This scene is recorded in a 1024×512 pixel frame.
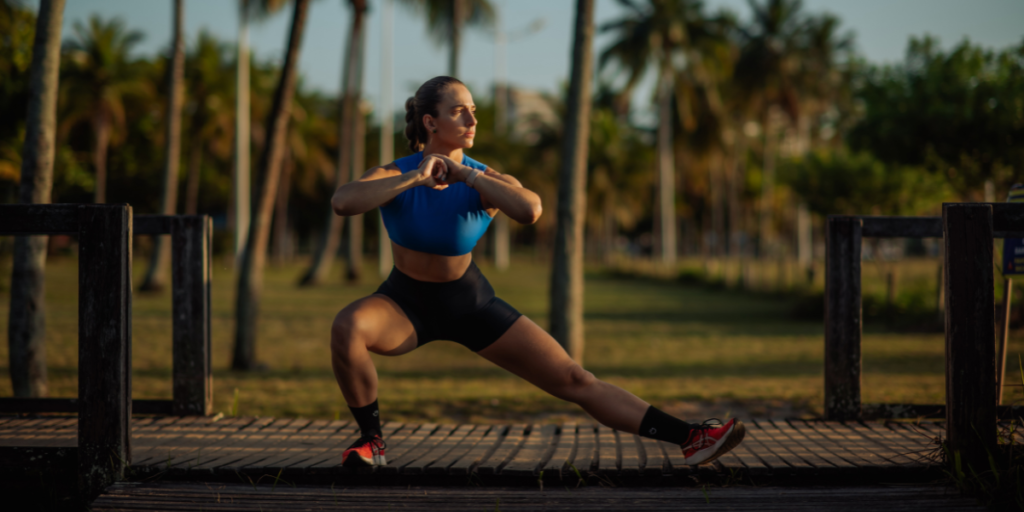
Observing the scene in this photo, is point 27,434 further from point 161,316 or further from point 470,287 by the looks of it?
point 161,316

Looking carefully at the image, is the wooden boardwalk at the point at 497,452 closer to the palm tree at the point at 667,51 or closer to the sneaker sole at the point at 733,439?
the sneaker sole at the point at 733,439

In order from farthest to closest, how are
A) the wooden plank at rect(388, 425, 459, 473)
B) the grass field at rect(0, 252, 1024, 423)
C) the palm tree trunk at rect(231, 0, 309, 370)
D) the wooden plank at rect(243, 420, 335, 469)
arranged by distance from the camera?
the palm tree trunk at rect(231, 0, 309, 370) < the grass field at rect(0, 252, 1024, 423) < the wooden plank at rect(243, 420, 335, 469) < the wooden plank at rect(388, 425, 459, 473)

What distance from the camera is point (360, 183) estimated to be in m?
2.89

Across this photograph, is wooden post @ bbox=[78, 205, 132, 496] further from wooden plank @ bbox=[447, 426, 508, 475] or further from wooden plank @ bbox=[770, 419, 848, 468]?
wooden plank @ bbox=[770, 419, 848, 468]

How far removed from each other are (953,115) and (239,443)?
39.4 ft

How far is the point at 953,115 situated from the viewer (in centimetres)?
1193

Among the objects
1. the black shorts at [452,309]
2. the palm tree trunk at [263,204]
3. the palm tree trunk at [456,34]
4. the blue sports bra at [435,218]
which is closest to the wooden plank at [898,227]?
the black shorts at [452,309]

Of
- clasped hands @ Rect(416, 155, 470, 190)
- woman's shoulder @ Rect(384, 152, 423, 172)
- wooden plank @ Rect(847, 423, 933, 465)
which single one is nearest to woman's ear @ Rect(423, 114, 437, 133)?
woman's shoulder @ Rect(384, 152, 423, 172)

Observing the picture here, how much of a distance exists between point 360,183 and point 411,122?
0.46 metres

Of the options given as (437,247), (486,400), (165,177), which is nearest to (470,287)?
(437,247)

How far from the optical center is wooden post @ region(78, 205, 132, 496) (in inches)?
128

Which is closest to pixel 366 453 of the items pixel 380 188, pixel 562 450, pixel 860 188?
pixel 562 450

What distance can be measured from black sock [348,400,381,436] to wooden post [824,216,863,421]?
2.72 m

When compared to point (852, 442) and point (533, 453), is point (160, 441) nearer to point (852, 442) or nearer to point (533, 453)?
point (533, 453)
